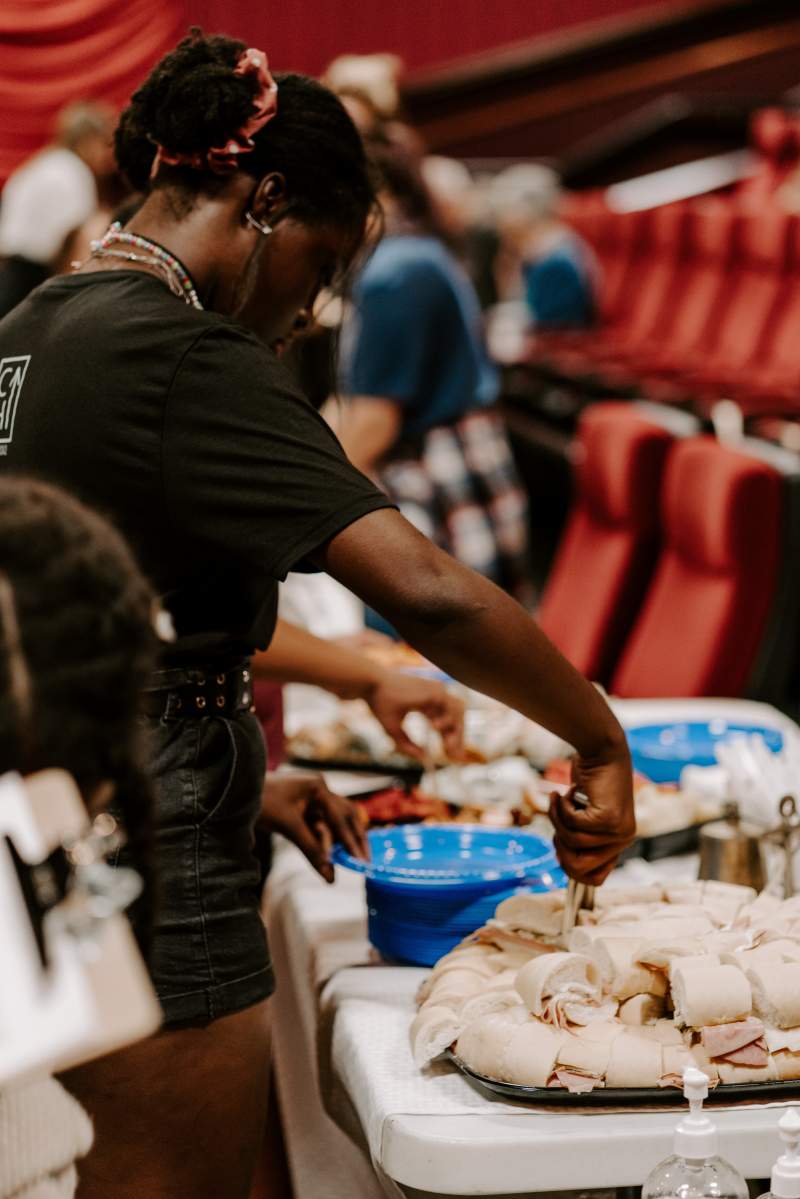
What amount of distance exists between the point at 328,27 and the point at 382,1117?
8.97m

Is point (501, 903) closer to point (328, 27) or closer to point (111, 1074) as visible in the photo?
point (111, 1074)

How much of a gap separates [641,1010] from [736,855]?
1.34 ft

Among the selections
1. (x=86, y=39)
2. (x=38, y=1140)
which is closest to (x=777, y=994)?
(x=38, y=1140)

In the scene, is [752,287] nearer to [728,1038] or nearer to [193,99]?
[193,99]

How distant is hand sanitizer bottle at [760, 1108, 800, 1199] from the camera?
1.02 metres

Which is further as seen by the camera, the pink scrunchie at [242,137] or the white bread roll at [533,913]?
the white bread roll at [533,913]

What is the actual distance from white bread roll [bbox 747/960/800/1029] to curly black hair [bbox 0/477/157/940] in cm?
66

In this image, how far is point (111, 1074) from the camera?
1.26 metres

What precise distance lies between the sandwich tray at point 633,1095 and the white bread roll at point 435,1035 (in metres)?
0.07

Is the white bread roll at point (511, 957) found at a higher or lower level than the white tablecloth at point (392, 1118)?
Result: higher

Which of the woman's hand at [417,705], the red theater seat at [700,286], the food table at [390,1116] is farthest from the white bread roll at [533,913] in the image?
the red theater seat at [700,286]

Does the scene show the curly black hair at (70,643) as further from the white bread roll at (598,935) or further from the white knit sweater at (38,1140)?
the white bread roll at (598,935)

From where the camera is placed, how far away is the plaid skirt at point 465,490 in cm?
339

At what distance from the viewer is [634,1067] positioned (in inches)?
46.6
